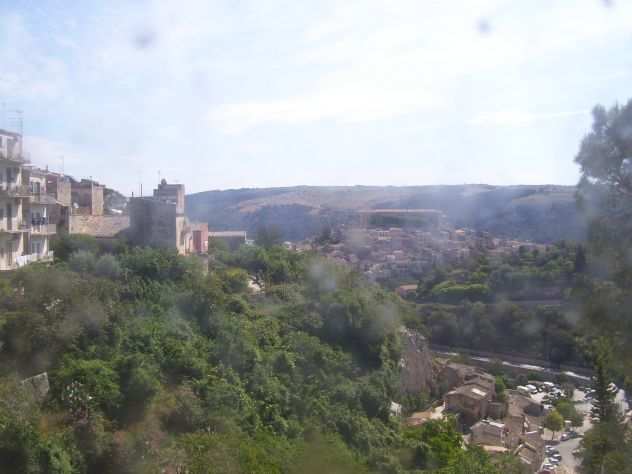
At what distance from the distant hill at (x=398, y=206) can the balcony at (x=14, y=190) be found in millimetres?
32600

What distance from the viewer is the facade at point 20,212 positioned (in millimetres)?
15417

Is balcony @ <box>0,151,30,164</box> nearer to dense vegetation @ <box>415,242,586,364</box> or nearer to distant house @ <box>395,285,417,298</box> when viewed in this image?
dense vegetation @ <box>415,242,586,364</box>

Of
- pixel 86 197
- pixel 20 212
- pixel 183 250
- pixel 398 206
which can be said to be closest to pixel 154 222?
pixel 183 250

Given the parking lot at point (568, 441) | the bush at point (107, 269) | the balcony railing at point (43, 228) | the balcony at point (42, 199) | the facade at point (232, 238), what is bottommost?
the parking lot at point (568, 441)

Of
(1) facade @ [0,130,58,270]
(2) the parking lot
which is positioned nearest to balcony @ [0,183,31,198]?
(1) facade @ [0,130,58,270]

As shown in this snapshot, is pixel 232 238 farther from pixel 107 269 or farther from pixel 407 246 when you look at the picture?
pixel 407 246

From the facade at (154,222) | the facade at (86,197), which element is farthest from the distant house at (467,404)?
the facade at (86,197)

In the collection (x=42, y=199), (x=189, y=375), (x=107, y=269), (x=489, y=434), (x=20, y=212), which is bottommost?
(x=489, y=434)

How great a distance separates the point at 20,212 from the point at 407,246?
103ft

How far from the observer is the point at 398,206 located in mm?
66125

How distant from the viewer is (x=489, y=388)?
25.2 m

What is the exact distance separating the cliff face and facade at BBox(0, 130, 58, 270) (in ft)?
35.6

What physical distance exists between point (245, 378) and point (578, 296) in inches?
282

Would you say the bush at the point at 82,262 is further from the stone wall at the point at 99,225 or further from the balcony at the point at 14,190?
the stone wall at the point at 99,225
